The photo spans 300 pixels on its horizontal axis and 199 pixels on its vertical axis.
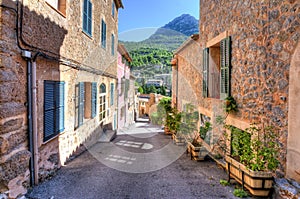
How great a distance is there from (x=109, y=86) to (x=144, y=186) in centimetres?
806

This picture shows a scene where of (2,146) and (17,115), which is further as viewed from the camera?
(17,115)

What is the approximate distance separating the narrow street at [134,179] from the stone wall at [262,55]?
1562 millimetres

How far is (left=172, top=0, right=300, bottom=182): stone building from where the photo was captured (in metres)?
3.26

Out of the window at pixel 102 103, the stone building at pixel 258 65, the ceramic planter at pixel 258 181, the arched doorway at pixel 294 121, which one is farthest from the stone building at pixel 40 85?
the arched doorway at pixel 294 121

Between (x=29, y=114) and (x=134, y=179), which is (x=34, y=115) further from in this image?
(x=134, y=179)

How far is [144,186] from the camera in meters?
4.30

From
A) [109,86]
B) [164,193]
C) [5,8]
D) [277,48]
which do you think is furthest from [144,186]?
[109,86]

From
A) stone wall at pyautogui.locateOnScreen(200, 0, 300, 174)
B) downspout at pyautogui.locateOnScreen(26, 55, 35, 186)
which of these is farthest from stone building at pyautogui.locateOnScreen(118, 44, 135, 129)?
downspout at pyautogui.locateOnScreen(26, 55, 35, 186)

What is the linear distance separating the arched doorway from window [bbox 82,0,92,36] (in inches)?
245

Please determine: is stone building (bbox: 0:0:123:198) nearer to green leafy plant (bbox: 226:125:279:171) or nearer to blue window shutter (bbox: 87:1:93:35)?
blue window shutter (bbox: 87:1:93:35)

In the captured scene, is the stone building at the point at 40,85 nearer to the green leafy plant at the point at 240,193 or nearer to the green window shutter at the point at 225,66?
the green leafy plant at the point at 240,193

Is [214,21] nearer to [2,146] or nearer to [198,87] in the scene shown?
[198,87]

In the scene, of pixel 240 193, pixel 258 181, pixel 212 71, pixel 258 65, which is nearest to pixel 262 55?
pixel 258 65

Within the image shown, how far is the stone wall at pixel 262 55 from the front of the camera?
11.1 ft
